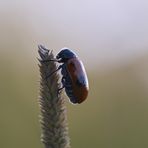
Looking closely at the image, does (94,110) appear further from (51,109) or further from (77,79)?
(51,109)

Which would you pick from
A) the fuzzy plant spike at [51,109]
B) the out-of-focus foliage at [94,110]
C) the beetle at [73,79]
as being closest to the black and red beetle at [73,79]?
the beetle at [73,79]

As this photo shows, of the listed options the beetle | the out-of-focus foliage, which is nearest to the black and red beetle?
the beetle

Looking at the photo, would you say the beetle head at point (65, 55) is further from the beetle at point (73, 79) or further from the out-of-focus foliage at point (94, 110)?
the out-of-focus foliage at point (94, 110)

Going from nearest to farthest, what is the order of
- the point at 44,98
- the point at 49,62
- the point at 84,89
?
1. the point at 44,98
2. the point at 49,62
3. the point at 84,89

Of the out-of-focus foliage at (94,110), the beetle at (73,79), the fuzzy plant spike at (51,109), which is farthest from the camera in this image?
the out-of-focus foliage at (94,110)

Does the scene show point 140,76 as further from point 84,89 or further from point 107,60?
point 84,89

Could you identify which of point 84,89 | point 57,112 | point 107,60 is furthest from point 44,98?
point 107,60

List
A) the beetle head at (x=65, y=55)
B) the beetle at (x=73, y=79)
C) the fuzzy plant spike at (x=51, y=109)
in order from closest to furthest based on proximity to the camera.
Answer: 1. the fuzzy plant spike at (x=51, y=109)
2. the beetle at (x=73, y=79)
3. the beetle head at (x=65, y=55)
